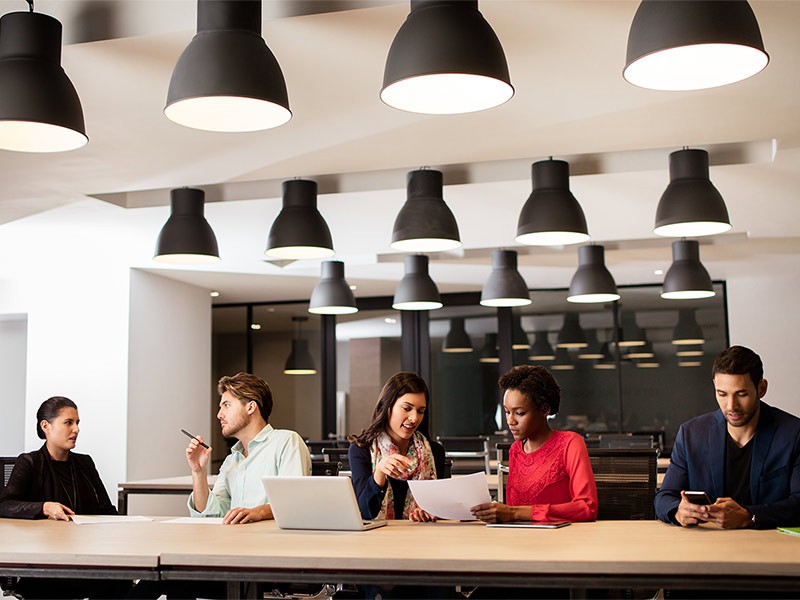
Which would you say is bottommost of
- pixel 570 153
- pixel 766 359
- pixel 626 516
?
pixel 626 516

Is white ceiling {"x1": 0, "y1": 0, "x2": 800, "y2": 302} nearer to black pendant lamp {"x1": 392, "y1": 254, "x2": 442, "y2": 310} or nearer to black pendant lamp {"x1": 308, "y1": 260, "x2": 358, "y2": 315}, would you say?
black pendant lamp {"x1": 308, "y1": 260, "x2": 358, "y2": 315}

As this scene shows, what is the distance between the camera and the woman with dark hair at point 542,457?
3631 millimetres

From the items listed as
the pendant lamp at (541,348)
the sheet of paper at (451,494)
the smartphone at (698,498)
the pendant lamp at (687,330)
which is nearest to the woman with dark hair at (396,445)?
the sheet of paper at (451,494)

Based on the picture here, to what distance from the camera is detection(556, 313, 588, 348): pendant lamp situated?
11.1 m

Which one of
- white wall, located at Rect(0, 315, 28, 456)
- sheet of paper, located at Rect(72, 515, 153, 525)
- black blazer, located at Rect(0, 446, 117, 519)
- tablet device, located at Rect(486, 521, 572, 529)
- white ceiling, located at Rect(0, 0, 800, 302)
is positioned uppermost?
white ceiling, located at Rect(0, 0, 800, 302)

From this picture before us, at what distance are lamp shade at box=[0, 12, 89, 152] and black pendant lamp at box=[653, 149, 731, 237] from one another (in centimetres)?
302

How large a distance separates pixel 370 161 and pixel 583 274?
8.90ft

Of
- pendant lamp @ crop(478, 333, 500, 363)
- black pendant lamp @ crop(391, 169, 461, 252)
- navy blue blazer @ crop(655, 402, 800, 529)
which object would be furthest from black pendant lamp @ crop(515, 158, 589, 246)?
pendant lamp @ crop(478, 333, 500, 363)

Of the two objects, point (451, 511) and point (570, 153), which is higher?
point (570, 153)

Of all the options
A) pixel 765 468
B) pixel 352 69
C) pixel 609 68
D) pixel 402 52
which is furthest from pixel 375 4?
pixel 765 468

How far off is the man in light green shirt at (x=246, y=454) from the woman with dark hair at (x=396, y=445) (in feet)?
1.09

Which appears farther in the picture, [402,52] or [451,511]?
[451,511]

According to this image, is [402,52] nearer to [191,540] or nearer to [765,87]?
[191,540]

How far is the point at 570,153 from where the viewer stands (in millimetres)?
5348
